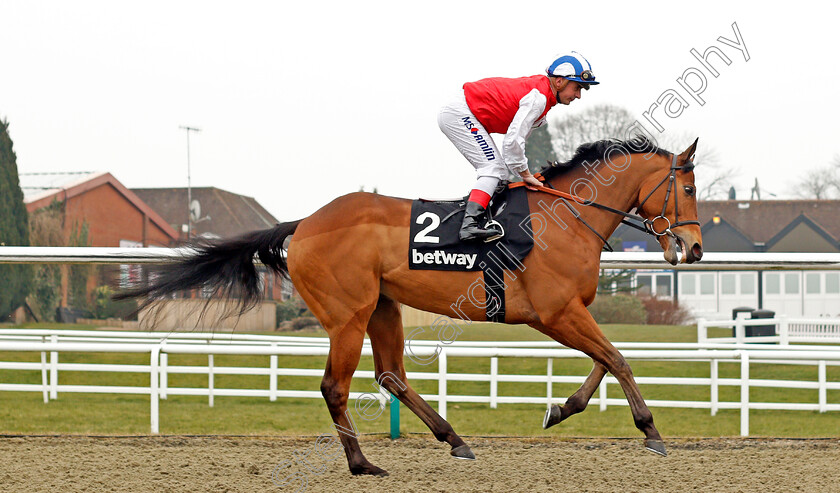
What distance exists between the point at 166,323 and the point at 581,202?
2.79 m

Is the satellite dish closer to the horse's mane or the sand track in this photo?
the sand track

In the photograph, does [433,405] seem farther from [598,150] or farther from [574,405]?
[598,150]

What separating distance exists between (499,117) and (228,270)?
1.86 m

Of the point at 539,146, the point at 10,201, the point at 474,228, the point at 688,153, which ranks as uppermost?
the point at 539,146

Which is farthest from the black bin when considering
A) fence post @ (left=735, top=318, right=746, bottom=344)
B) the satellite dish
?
the satellite dish

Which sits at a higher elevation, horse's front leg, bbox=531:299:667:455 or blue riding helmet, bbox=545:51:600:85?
blue riding helmet, bbox=545:51:600:85


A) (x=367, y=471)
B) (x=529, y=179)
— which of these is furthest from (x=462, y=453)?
(x=529, y=179)

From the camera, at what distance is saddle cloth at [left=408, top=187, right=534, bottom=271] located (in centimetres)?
414

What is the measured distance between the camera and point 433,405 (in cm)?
885

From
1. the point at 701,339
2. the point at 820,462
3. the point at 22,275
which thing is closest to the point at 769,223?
the point at 701,339

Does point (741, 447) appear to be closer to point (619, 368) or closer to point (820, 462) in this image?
point (820, 462)

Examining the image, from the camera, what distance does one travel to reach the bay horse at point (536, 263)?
13.4ft

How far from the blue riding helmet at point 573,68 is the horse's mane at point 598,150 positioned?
0.36 m

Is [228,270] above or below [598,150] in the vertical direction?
below
